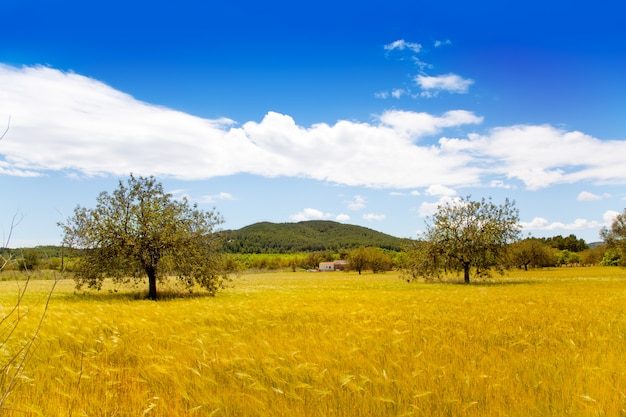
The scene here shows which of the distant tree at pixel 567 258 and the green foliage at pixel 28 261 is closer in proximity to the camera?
the green foliage at pixel 28 261

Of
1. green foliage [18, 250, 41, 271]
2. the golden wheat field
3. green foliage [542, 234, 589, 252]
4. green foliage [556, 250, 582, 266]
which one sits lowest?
the golden wheat field

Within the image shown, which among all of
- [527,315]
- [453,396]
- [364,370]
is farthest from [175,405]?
[527,315]

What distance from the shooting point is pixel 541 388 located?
529 cm

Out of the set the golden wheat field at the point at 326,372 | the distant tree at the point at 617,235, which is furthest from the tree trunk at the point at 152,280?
the distant tree at the point at 617,235

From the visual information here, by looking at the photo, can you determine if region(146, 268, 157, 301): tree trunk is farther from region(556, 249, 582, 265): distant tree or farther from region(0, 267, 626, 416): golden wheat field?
region(556, 249, 582, 265): distant tree

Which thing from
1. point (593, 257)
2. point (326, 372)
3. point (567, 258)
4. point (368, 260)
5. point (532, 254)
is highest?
point (532, 254)

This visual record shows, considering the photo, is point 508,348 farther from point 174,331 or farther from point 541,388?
point 174,331

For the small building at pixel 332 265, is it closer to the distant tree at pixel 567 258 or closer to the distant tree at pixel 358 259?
the distant tree at pixel 358 259

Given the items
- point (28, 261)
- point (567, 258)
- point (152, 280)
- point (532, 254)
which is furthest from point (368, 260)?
point (28, 261)

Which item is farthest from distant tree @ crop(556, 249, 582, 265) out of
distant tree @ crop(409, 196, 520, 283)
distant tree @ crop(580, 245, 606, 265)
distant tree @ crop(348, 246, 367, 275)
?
distant tree @ crop(409, 196, 520, 283)

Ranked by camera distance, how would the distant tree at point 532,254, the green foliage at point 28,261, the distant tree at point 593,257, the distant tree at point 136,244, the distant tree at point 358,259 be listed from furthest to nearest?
1. the distant tree at point 593,257
2. the distant tree at point 358,259
3. the distant tree at point 532,254
4. the distant tree at point 136,244
5. the green foliage at point 28,261

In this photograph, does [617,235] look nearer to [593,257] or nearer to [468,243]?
[468,243]

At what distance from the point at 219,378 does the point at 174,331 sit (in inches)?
158

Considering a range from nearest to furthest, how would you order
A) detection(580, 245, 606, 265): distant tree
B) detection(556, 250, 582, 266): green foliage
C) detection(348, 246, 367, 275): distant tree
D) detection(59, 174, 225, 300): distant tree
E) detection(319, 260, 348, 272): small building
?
1. detection(59, 174, 225, 300): distant tree
2. detection(348, 246, 367, 275): distant tree
3. detection(580, 245, 606, 265): distant tree
4. detection(556, 250, 582, 266): green foliage
5. detection(319, 260, 348, 272): small building
